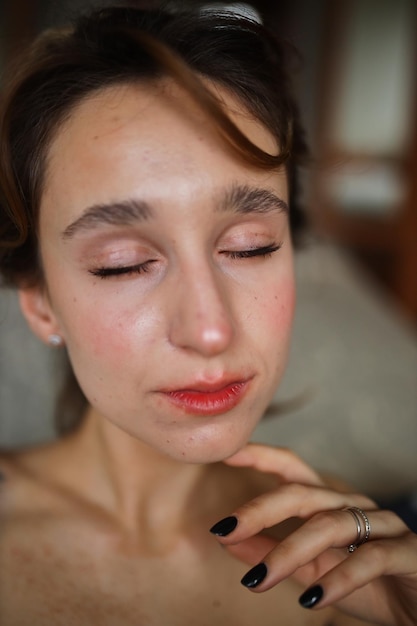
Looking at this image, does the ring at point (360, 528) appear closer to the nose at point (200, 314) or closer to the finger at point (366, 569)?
the finger at point (366, 569)

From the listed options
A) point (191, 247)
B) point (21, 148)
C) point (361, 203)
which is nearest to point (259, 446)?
point (191, 247)

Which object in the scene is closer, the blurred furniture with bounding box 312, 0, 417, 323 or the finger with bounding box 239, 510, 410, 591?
the finger with bounding box 239, 510, 410, 591

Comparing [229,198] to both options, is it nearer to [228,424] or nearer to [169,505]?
[228,424]

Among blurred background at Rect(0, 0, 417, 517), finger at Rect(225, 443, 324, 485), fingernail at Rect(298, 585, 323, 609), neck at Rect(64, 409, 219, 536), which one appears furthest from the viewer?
blurred background at Rect(0, 0, 417, 517)

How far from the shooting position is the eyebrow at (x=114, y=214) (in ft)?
1.74

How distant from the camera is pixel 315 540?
1.76 ft

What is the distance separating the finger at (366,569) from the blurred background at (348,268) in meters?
0.28

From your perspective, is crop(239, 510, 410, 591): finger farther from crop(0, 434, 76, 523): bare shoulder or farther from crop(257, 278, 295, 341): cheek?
crop(0, 434, 76, 523): bare shoulder

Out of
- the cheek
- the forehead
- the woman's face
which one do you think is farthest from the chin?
the forehead

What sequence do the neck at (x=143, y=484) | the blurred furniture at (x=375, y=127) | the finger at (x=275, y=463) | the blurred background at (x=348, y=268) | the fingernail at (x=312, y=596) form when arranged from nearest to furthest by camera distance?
the fingernail at (x=312, y=596) < the finger at (x=275, y=463) < the neck at (x=143, y=484) < the blurred background at (x=348, y=268) < the blurred furniture at (x=375, y=127)

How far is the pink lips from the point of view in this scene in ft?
1.84

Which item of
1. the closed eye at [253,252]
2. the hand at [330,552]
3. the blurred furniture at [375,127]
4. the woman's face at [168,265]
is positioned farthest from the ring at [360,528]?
the blurred furniture at [375,127]

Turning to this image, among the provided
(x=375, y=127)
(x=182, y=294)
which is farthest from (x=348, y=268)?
(x=182, y=294)

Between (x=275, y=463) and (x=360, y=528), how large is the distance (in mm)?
107
